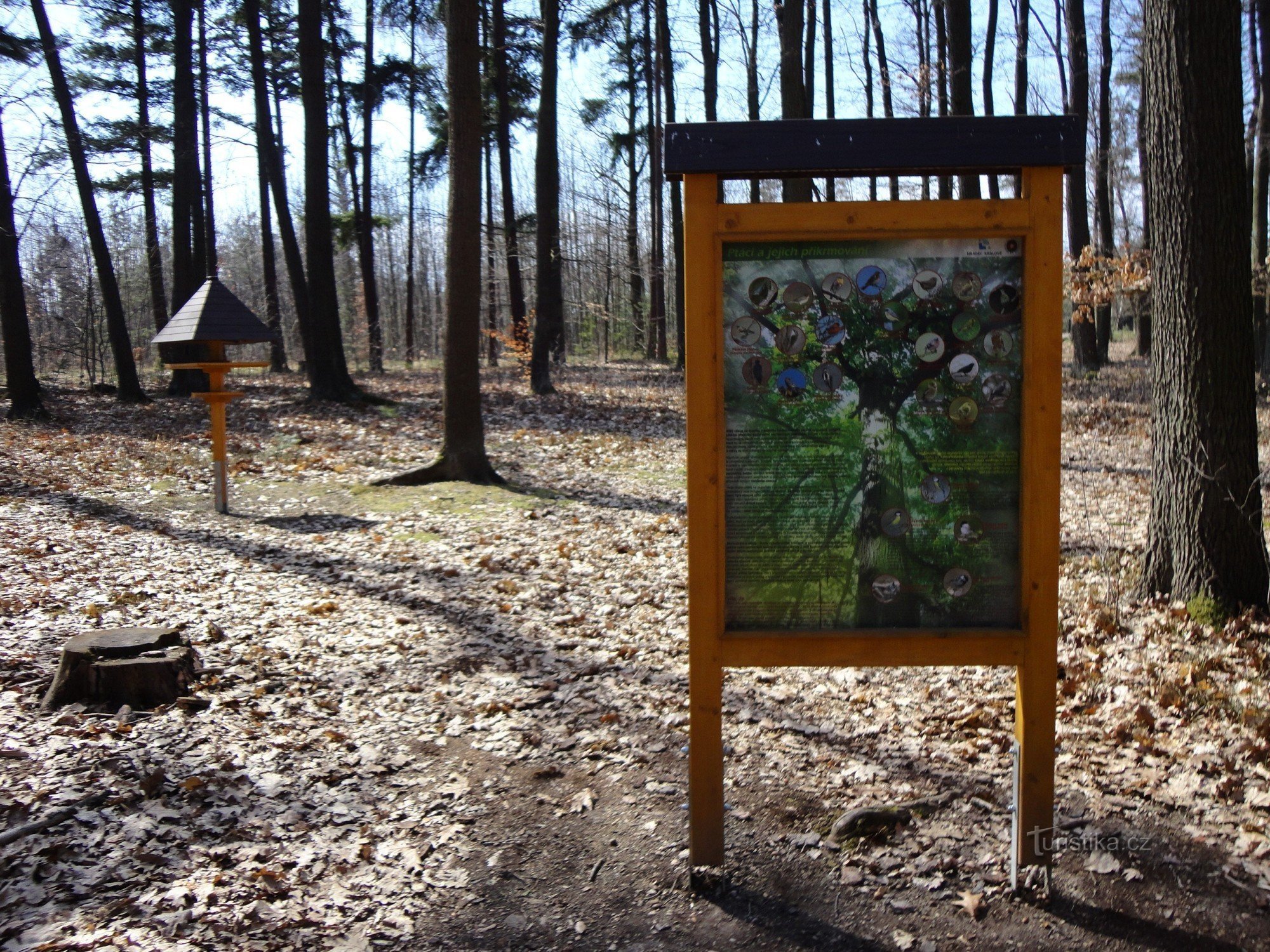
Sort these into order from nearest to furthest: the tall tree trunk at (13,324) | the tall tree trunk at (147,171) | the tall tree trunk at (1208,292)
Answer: the tall tree trunk at (1208,292) → the tall tree trunk at (13,324) → the tall tree trunk at (147,171)

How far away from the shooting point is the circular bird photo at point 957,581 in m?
3.30

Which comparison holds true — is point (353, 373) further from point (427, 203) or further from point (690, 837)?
point (690, 837)

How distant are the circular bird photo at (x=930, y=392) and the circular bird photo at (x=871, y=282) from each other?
329 mm

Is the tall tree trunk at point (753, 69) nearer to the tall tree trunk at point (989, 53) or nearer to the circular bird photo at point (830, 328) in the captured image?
the tall tree trunk at point (989, 53)

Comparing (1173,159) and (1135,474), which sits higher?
(1173,159)

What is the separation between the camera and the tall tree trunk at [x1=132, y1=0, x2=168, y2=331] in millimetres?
21562

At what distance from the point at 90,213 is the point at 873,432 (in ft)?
62.8

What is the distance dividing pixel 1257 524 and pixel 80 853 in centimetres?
604

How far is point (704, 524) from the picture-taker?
3305 mm

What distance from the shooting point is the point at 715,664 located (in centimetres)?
338

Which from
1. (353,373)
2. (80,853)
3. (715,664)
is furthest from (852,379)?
(353,373)

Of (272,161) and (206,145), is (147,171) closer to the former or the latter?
(206,145)

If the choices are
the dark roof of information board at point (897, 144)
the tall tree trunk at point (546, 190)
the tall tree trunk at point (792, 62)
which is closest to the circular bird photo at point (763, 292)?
the dark roof of information board at point (897, 144)

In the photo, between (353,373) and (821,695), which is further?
(353,373)
